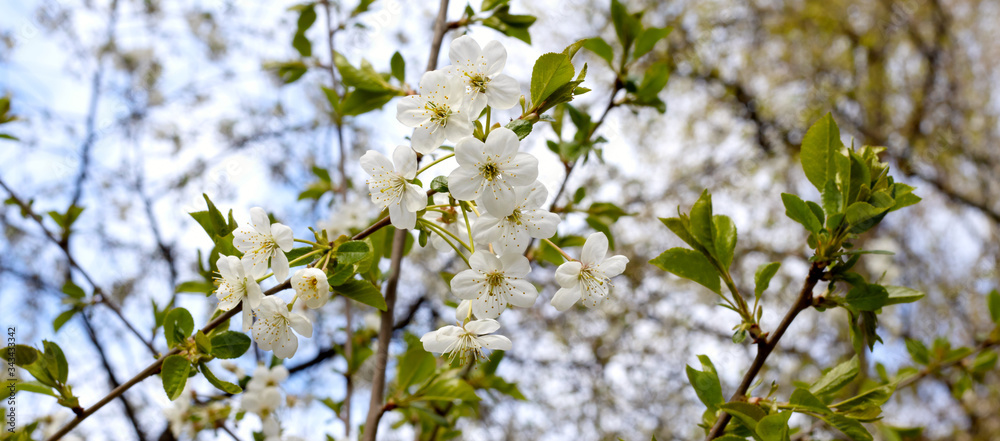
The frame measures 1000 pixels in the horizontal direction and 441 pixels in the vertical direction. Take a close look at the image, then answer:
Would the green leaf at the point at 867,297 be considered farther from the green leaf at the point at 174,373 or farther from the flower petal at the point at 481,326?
the green leaf at the point at 174,373

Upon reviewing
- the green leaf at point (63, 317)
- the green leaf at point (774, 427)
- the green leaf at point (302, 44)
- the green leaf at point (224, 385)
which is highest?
the green leaf at point (302, 44)

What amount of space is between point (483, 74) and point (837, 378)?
0.68 m

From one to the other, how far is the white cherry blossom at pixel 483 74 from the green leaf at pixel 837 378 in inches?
24.4

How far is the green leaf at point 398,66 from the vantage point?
116 cm

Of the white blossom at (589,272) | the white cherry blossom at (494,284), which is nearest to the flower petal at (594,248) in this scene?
the white blossom at (589,272)

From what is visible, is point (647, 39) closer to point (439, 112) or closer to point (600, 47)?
point (600, 47)

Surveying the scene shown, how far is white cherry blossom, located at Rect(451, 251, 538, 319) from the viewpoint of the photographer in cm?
77

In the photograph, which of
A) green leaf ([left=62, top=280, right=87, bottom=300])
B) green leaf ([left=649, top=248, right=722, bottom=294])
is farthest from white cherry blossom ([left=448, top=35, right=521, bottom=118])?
green leaf ([left=62, top=280, right=87, bottom=300])

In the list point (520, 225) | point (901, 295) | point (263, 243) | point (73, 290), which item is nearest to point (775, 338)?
point (901, 295)

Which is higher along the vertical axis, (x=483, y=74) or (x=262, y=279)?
(x=483, y=74)

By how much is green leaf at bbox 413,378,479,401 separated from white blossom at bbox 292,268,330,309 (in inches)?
18.7

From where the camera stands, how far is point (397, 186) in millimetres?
745

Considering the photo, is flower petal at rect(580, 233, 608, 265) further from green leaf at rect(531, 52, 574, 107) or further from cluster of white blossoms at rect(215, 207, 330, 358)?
cluster of white blossoms at rect(215, 207, 330, 358)

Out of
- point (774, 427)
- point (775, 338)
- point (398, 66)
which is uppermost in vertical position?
point (398, 66)
